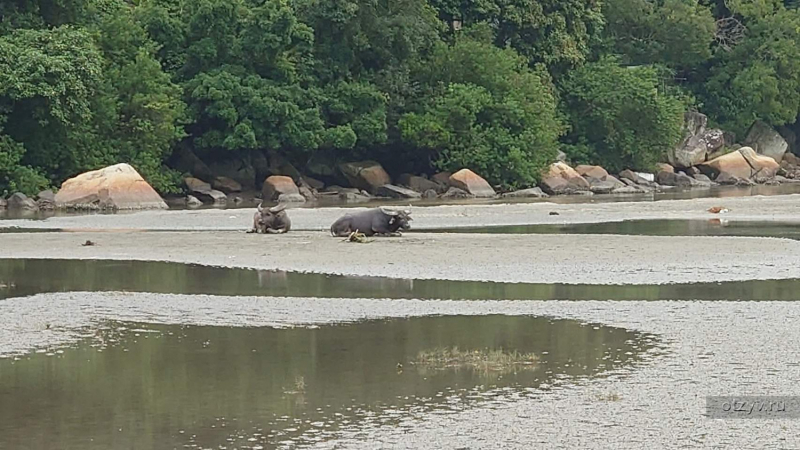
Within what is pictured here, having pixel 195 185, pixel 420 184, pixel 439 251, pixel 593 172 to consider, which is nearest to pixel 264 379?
pixel 439 251

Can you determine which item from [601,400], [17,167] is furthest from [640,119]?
[601,400]

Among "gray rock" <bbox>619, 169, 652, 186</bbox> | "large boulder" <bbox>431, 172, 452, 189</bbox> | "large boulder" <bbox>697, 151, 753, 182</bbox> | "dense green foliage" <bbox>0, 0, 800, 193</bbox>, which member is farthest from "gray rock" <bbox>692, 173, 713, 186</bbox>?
"large boulder" <bbox>431, 172, 452, 189</bbox>

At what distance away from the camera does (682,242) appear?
28.7 meters

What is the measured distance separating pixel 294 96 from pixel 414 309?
131 ft

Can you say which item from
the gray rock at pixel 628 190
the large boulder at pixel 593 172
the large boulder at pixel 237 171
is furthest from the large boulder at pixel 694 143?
the large boulder at pixel 237 171

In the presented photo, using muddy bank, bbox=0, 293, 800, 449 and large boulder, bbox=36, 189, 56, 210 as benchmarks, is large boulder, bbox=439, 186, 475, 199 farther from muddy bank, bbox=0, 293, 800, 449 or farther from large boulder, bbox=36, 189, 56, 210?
muddy bank, bbox=0, 293, 800, 449

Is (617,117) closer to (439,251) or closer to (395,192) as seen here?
(395,192)

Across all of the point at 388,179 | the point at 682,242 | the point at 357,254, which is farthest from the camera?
the point at 388,179

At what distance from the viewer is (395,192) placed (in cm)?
5800

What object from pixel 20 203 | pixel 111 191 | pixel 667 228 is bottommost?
pixel 667 228

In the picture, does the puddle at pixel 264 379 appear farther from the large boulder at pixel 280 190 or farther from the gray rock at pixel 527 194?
the gray rock at pixel 527 194

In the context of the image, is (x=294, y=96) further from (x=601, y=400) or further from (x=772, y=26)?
(x=601, y=400)

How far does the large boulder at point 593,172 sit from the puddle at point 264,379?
1971 inches

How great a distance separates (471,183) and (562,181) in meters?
6.41
